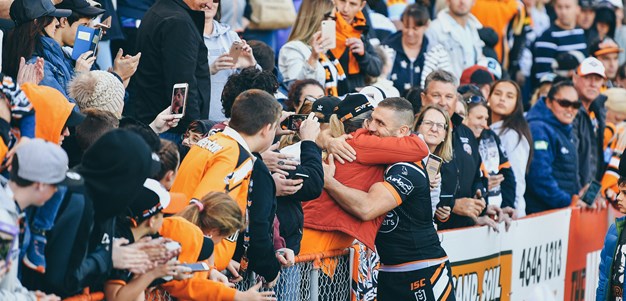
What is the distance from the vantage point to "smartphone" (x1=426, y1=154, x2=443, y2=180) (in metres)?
8.80

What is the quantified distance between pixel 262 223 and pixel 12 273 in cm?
184

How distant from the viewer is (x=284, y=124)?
25.9 feet

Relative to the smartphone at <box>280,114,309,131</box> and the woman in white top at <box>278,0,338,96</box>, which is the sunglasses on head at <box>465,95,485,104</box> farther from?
the smartphone at <box>280,114,309,131</box>

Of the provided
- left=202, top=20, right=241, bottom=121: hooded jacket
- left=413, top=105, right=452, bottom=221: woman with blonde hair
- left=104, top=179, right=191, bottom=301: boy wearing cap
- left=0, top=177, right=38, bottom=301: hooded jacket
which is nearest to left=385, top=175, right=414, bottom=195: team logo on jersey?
left=413, top=105, right=452, bottom=221: woman with blonde hair

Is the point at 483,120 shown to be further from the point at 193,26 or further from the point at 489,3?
the point at 489,3

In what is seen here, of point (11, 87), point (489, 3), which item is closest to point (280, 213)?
point (11, 87)

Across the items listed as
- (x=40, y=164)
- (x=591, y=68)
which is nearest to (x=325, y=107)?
(x=40, y=164)

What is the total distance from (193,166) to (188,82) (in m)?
1.77

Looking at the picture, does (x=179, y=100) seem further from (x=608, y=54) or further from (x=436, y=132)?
(x=608, y=54)

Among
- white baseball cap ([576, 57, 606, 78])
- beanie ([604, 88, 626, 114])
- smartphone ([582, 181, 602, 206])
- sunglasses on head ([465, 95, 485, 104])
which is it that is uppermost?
sunglasses on head ([465, 95, 485, 104])

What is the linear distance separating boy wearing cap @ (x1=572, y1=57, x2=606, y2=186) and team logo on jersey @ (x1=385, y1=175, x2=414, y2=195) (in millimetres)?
→ 6122

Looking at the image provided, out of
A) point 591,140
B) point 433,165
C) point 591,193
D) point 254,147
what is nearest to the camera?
point 254,147

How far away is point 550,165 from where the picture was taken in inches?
475

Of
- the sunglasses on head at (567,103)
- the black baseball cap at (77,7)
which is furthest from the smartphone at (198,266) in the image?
the sunglasses on head at (567,103)
